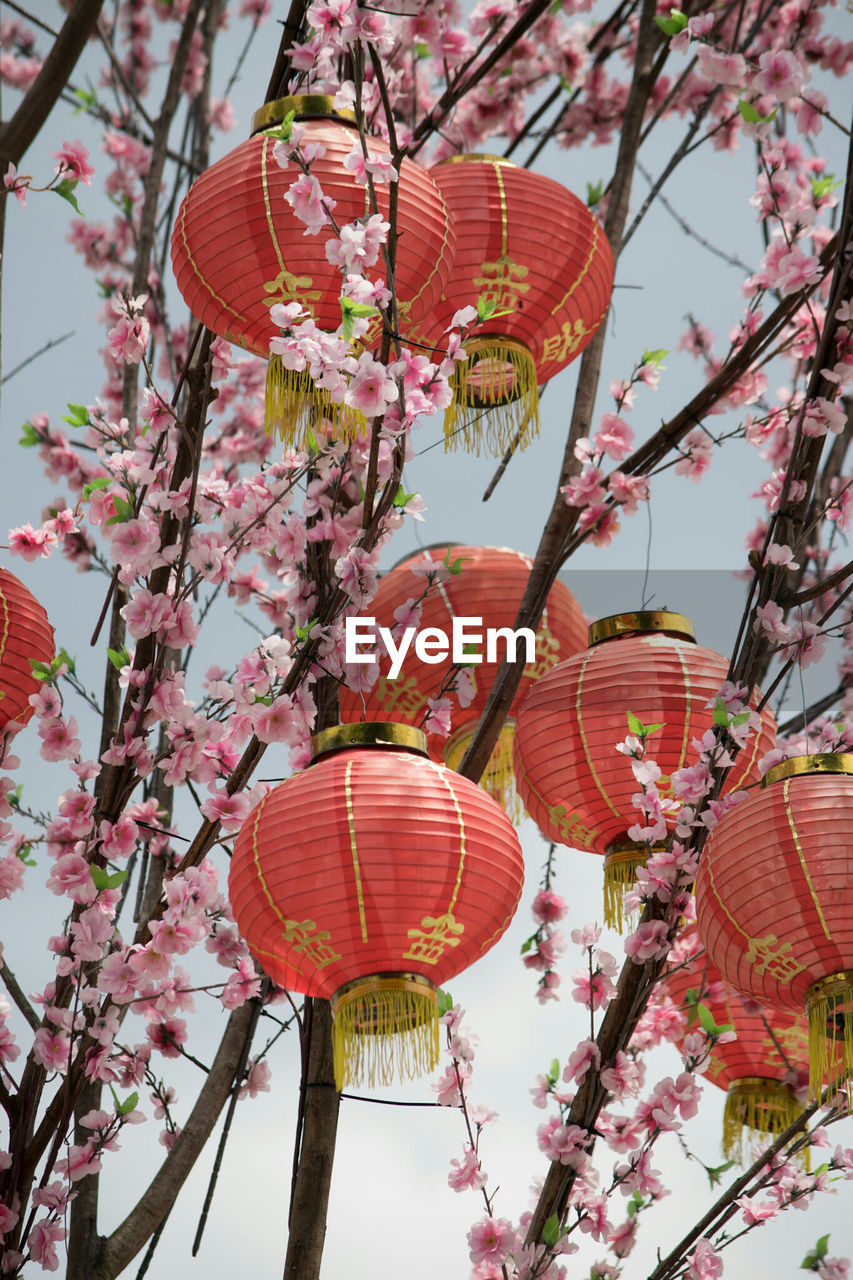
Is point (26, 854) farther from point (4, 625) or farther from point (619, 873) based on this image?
point (619, 873)

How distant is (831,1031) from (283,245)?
1215 millimetres

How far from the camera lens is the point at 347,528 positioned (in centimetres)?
239

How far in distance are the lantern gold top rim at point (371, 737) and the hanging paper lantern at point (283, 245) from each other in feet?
1.41

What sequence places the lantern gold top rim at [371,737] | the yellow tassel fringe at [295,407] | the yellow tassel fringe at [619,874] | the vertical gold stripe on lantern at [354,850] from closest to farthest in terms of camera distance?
the vertical gold stripe on lantern at [354,850]
the lantern gold top rim at [371,737]
the yellow tassel fringe at [295,407]
the yellow tassel fringe at [619,874]

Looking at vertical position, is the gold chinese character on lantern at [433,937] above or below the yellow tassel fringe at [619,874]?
below

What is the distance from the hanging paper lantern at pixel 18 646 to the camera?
6.93ft

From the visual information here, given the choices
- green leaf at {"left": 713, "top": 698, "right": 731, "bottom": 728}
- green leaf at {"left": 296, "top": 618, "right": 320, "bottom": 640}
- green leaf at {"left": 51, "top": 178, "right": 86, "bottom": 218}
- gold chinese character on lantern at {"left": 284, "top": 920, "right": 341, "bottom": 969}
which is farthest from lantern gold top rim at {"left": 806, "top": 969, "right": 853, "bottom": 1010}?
green leaf at {"left": 51, "top": 178, "right": 86, "bottom": 218}

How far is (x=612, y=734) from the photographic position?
6.77ft

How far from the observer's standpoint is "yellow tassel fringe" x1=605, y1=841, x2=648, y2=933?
217cm

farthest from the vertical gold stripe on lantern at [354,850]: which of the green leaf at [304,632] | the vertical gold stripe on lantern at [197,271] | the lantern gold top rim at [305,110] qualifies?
the lantern gold top rim at [305,110]

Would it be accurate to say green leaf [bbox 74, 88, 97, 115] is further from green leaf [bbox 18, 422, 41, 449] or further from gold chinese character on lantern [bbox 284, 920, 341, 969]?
gold chinese character on lantern [bbox 284, 920, 341, 969]

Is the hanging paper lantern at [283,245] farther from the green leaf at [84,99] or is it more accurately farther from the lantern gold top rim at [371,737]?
the green leaf at [84,99]

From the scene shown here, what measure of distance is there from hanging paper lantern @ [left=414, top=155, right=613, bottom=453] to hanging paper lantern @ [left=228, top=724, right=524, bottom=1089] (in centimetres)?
69

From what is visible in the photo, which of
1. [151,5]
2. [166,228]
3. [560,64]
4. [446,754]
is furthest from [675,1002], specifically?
[151,5]
